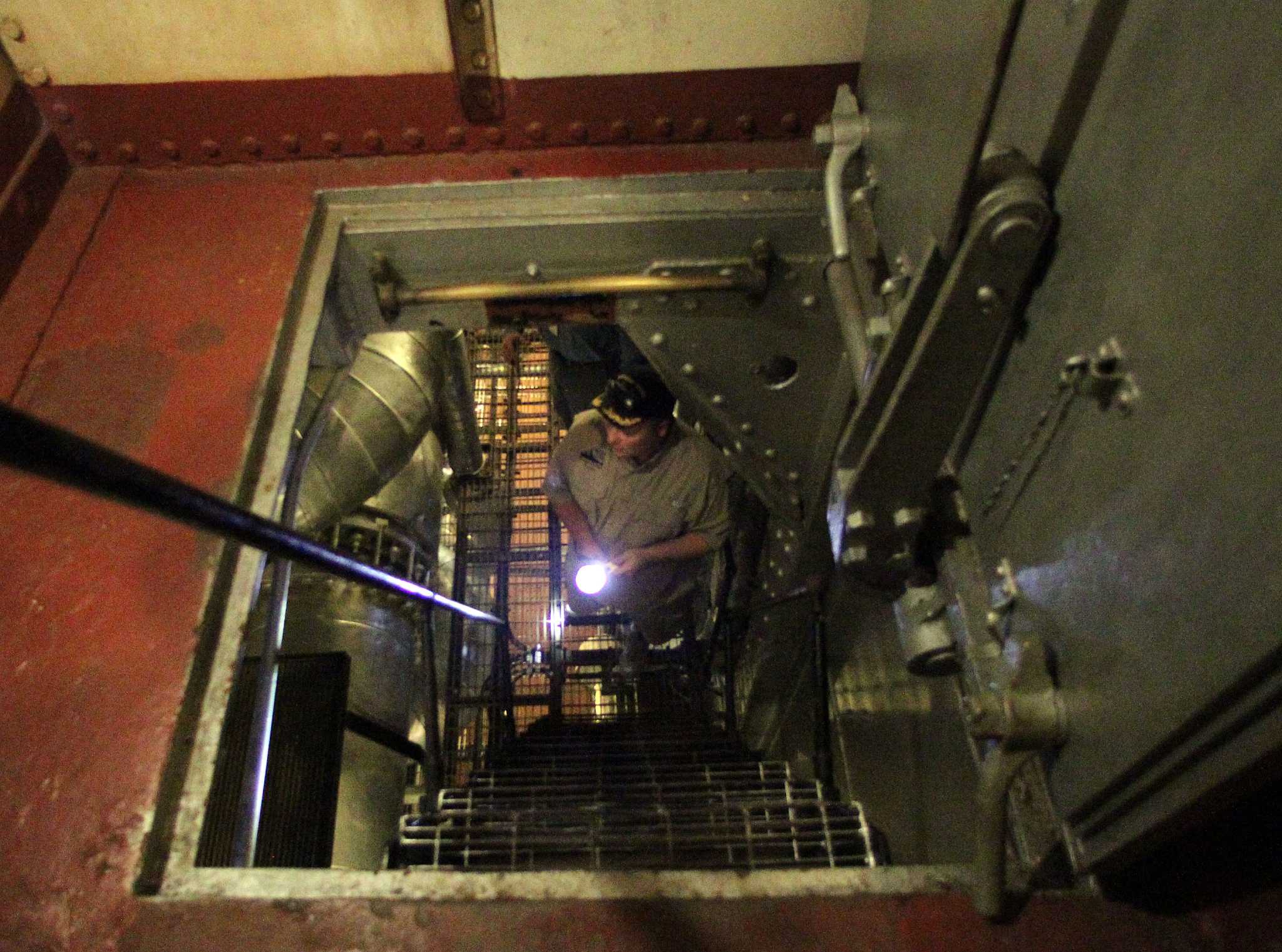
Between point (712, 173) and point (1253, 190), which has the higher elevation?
point (712, 173)

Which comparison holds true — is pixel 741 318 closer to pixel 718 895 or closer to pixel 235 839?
→ pixel 718 895

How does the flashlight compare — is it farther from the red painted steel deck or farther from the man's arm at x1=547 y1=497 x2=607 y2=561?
the red painted steel deck

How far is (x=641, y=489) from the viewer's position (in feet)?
15.6

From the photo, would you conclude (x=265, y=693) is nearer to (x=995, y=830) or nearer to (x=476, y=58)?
(x=995, y=830)

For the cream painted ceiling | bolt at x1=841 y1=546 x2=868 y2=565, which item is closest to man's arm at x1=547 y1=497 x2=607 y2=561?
the cream painted ceiling

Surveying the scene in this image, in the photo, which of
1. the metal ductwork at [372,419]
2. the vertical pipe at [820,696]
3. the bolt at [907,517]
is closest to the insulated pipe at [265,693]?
the bolt at [907,517]

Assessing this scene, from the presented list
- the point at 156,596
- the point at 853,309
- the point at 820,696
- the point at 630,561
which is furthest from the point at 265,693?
the point at 630,561

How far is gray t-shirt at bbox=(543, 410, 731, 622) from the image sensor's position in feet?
15.5

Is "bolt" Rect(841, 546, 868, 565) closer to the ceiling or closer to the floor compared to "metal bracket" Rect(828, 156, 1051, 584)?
closer to the floor

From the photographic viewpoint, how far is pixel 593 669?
808 cm

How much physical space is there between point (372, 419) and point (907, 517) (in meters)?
3.71

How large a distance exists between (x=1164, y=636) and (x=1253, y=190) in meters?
0.50

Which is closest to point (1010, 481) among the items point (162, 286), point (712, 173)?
point (712, 173)

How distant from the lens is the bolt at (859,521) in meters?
1.59
